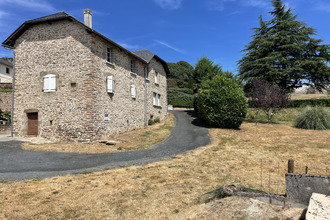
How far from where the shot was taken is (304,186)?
13.1 ft

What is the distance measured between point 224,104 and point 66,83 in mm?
11579

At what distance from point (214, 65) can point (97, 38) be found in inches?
Result: 686

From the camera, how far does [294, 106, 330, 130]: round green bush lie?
17.2 metres

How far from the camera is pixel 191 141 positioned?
44.1 feet

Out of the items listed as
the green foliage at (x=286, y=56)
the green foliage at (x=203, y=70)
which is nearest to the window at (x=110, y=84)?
the green foliage at (x=203, y=70)

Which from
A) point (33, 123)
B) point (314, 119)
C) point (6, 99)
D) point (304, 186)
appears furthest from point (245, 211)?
point (6, 99)

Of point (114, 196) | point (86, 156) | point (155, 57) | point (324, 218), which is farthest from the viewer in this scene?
point (155, 57)

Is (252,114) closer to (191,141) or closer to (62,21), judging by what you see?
(191,141)

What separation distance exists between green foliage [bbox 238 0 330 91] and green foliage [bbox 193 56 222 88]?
12.5 ft

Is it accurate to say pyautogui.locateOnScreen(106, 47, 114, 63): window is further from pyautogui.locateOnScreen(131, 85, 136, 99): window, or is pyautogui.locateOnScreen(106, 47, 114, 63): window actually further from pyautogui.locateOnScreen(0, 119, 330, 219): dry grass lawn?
pyautogui.locateOnScreen(0, 119, 330, 219): dry grass lawn

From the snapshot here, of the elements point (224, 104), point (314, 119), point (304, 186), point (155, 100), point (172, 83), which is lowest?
point (304, 186)

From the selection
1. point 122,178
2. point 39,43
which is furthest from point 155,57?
point 122,178

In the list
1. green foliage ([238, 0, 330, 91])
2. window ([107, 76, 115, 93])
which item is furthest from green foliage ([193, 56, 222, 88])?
window ([107, 76, 115, 93])

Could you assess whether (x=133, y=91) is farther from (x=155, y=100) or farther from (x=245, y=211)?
(x=245, y=211)
